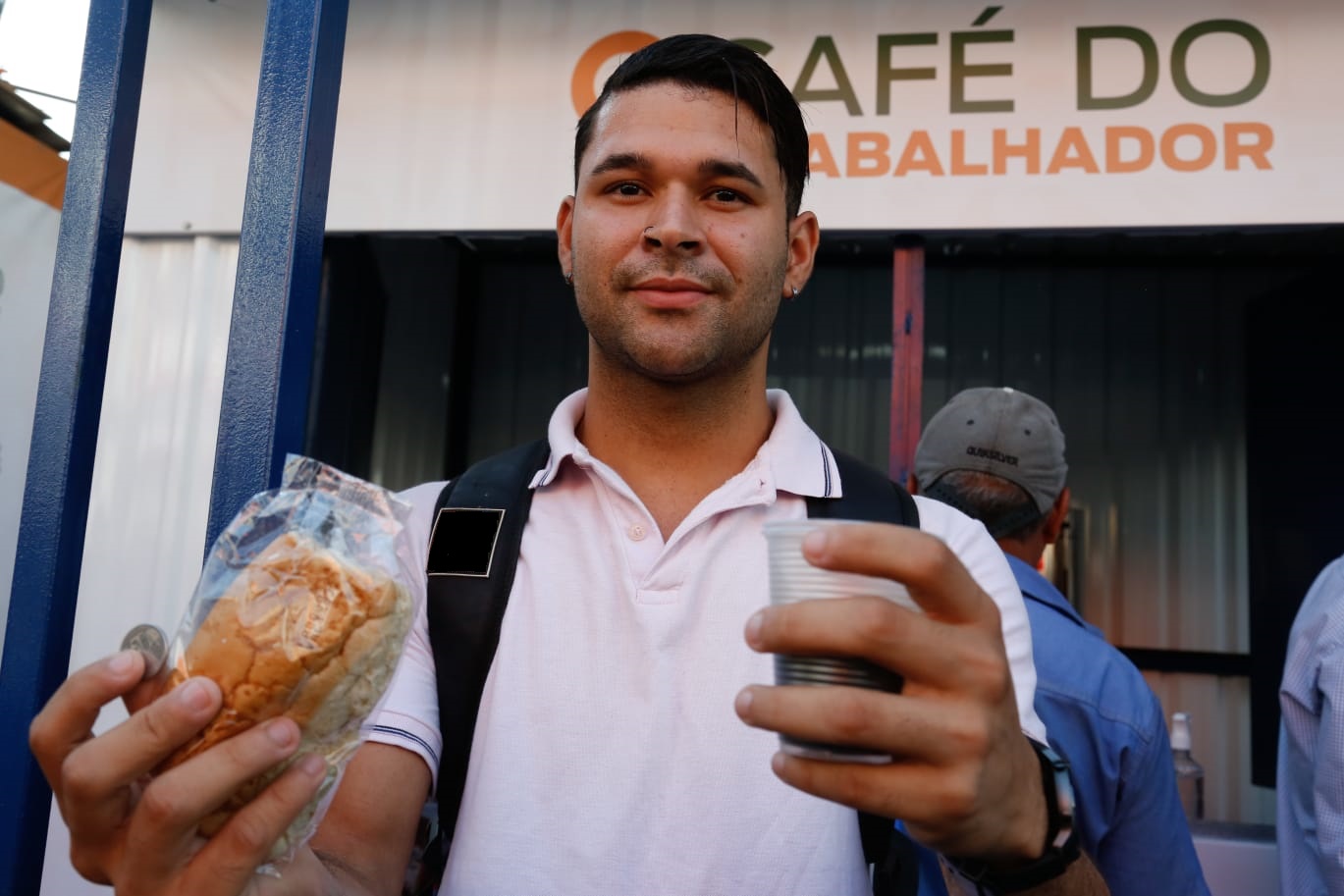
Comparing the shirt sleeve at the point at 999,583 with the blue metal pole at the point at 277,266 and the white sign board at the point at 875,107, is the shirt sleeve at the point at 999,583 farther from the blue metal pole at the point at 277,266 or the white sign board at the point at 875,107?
the white sign board at the point at 875,107

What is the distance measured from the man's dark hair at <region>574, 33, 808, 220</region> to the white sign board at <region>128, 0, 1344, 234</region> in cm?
182

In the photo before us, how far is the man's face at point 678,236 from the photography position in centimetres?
145

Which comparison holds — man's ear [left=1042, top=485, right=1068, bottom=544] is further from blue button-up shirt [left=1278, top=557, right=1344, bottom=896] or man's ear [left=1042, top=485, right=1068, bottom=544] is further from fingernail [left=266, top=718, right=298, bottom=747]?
fingernail [left=266, top=718, right=298, bottom=747]

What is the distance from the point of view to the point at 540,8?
3795 millimetres

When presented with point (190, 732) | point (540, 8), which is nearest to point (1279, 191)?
point (540, 8)

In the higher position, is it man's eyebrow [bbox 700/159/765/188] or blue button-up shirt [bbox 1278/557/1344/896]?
man's eyebrow [bbox 700/159/765/188]

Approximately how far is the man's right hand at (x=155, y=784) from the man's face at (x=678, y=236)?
0.83 metres

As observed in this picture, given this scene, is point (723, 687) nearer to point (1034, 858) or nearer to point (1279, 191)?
point (1034, 858)

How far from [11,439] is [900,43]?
3163 millimetres

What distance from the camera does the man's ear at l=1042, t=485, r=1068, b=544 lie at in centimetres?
232

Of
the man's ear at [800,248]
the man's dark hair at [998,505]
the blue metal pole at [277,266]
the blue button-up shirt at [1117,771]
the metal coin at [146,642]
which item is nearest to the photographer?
the metal coin at [146,642]

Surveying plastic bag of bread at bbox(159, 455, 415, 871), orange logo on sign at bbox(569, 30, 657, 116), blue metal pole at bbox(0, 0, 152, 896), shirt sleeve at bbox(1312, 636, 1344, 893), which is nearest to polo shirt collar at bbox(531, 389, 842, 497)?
plastic bag of bread at bbox(159, 455, 415, 871)

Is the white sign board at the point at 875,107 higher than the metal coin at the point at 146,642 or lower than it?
higher

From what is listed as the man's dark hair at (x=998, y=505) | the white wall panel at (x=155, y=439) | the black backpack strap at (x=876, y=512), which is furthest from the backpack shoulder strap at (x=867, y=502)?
the white wall panel at (x=155, y=439)
